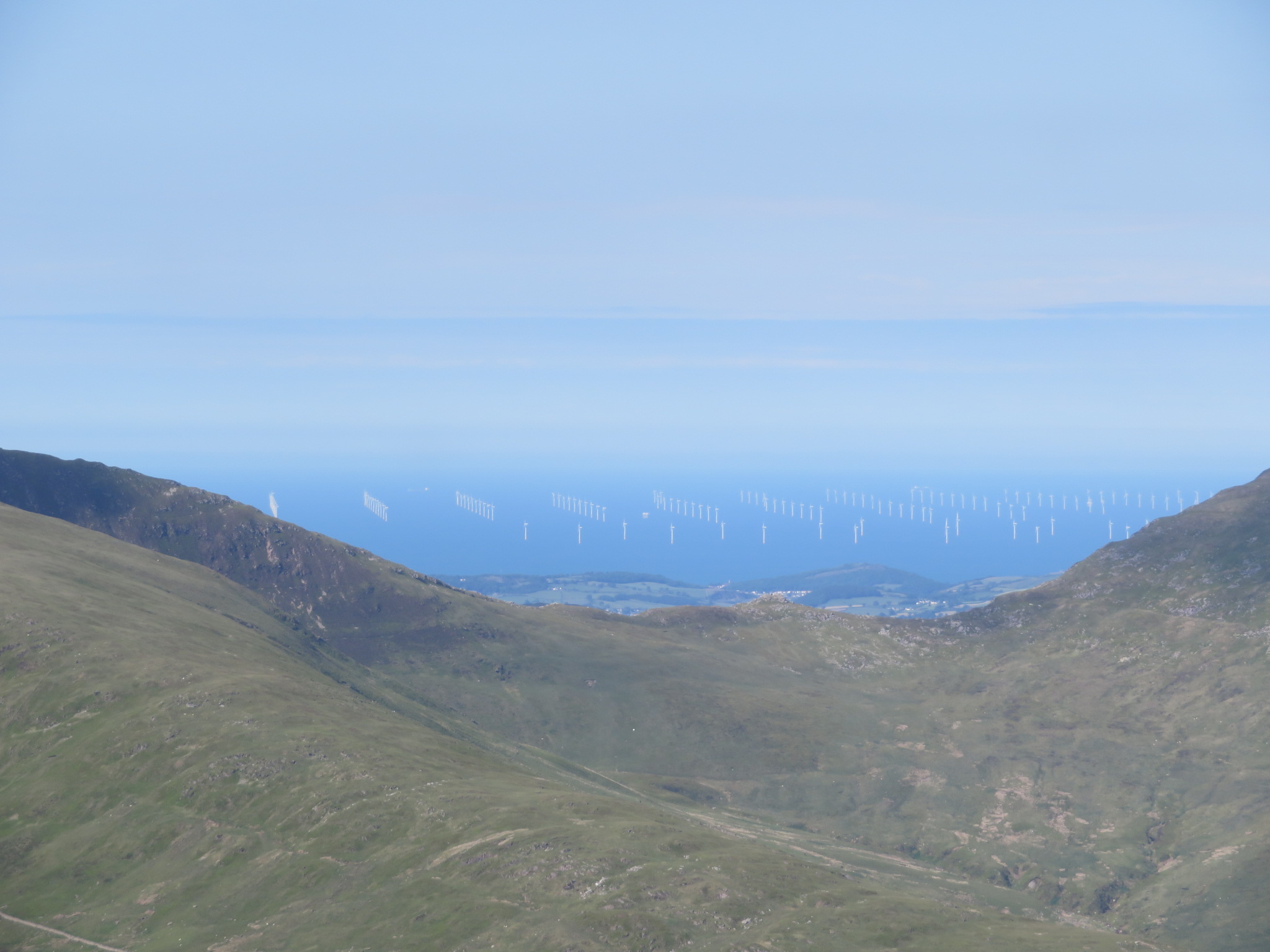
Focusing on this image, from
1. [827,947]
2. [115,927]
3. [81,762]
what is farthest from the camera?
[81,762]

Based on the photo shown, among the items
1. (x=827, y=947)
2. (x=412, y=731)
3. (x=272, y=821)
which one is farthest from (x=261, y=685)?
(x=827, y=947)

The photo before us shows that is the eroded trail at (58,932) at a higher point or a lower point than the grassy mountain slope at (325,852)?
lower

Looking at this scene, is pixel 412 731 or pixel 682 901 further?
pixel 412 731

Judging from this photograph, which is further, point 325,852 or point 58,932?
point 325,852

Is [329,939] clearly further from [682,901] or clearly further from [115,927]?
[682,901]

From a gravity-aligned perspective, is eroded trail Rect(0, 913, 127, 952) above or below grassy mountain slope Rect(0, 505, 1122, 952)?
below

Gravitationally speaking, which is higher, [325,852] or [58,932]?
[325,852]

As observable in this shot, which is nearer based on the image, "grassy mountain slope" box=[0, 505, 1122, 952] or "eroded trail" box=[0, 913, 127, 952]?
"grassy mountain slope" box=[0, 505, 1122, 952]

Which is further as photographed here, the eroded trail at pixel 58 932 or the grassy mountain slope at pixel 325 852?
the eroded trail at pixel 58 932
